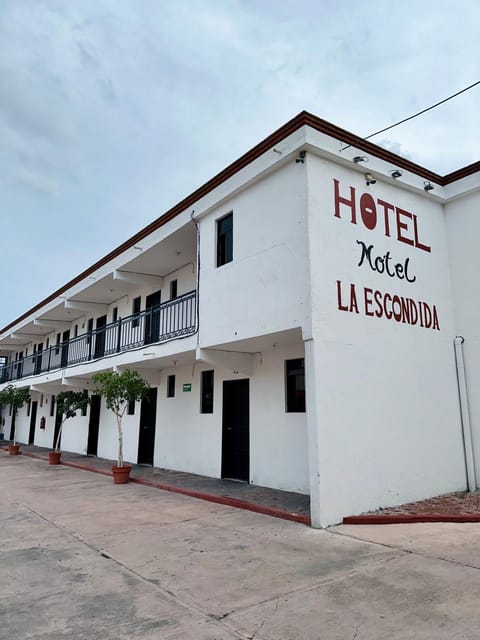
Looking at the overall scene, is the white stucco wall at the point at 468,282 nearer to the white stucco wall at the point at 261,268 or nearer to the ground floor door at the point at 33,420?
the white stucco wall at the point at 261,268

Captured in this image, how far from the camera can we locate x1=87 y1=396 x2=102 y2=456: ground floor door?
18922mm

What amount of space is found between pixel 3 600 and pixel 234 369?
21.1 ft

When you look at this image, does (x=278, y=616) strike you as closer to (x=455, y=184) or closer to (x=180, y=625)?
(x=180, y=625)

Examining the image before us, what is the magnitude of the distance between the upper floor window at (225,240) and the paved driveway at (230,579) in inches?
190

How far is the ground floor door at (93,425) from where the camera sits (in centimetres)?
1892

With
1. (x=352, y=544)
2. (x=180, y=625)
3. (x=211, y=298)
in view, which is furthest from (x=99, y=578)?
(x=211, y=298)

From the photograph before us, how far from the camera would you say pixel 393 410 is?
26.2 ft

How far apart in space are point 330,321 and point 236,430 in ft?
16.0

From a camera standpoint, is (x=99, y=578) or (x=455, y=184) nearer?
(x=99, y=578)

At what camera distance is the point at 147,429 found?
49.3 ft

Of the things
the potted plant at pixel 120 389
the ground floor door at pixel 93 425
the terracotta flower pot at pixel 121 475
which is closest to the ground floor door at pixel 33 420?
the ground floor door at pixel 93 425

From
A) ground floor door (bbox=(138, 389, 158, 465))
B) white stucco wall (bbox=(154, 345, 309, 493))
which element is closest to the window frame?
white stucco wall (bbox=(154, 345, 309, 493))

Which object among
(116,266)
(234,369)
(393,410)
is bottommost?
(393,410)

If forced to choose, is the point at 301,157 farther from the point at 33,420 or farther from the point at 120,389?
the point at 33,420
